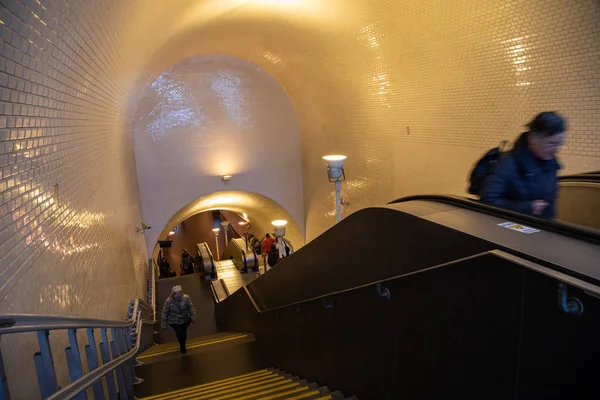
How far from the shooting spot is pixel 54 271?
9.30 feet

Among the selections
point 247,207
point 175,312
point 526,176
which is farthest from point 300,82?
point 526,176

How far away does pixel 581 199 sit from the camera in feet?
11.9

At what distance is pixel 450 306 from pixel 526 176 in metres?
1.08

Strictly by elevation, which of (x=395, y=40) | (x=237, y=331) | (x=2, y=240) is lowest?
(x=237, y=331)

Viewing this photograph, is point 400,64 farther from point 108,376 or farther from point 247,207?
point 247,207

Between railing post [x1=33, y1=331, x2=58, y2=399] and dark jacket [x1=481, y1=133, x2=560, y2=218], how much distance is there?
2.41m

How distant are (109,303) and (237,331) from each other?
12.6 feet

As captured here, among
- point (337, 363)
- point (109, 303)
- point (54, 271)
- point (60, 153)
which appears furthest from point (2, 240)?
point (109, 303)

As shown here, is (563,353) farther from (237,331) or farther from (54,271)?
(237,331)

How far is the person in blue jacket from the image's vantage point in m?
2.72

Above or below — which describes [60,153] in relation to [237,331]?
above

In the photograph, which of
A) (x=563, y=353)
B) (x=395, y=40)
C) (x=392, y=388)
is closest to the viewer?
(x=563, y=353)

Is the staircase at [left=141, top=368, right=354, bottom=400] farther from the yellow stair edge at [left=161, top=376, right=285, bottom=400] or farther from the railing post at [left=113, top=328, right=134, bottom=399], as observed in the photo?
the railing post at [left=113, top=328, right=134, bottom=399]

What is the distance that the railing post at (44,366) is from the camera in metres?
1.89
